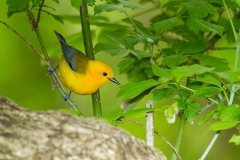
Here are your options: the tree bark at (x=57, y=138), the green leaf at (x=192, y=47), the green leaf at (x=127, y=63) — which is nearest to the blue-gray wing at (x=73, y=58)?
the green leaf at (x=127, y=63)

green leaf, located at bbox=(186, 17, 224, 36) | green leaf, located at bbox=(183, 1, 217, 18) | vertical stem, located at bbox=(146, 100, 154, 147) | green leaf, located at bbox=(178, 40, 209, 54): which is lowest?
vertical stem, located at bbox=(146, 100, 154, 147)

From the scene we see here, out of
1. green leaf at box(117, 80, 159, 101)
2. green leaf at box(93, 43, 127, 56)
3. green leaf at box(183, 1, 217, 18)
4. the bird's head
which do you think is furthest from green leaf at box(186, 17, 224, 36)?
the bird's head

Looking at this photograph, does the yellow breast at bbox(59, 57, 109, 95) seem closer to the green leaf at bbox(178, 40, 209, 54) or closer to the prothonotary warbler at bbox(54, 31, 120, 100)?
the prothonotary warbler at bbox(54, 31, 120, 100)

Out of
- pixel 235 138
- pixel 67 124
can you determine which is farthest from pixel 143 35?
pixel 67 124

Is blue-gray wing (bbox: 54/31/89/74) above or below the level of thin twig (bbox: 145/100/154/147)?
above

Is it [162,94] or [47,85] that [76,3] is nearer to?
[162,94]

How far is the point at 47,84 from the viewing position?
3.55 meters

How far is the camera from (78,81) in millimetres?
2322

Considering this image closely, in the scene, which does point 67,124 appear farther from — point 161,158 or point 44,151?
point 161,158

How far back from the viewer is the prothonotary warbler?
2295 millimetres

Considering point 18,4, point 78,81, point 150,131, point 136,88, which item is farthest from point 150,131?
point 78,81

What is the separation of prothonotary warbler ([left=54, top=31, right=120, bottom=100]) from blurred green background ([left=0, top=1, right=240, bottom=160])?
2.83 ft

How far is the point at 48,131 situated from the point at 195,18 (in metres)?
0.98

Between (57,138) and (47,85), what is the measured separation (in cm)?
267
